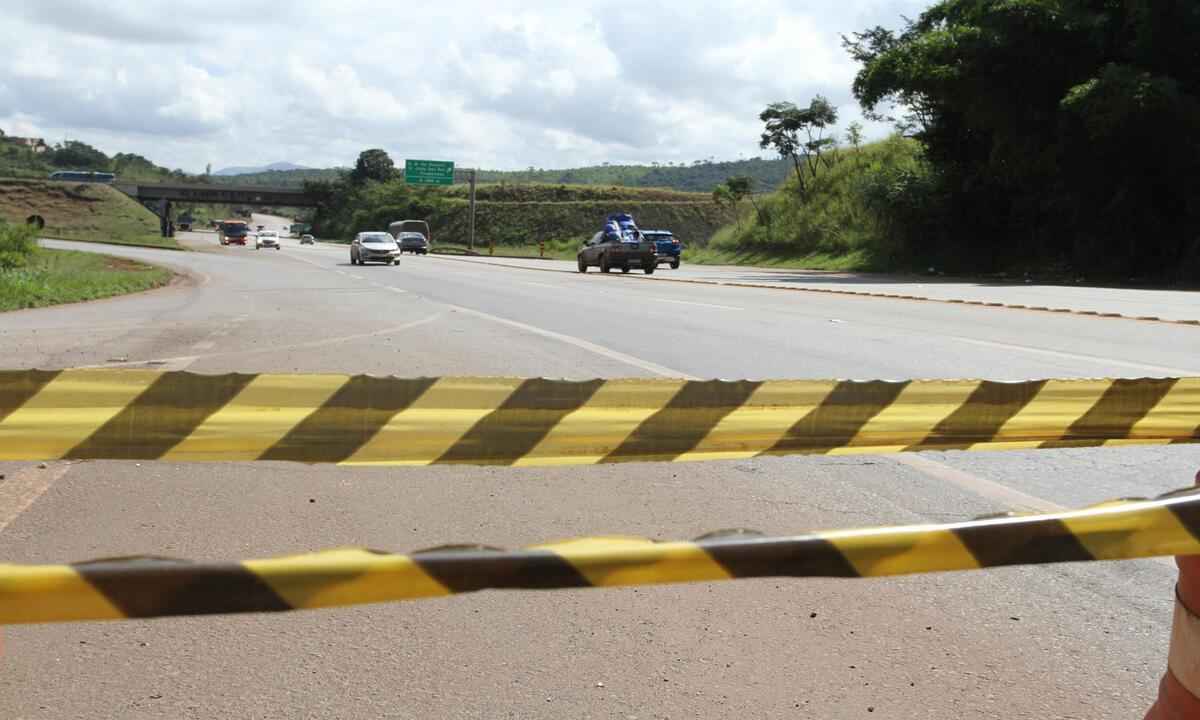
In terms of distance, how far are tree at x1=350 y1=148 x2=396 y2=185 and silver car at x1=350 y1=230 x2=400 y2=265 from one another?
107 m

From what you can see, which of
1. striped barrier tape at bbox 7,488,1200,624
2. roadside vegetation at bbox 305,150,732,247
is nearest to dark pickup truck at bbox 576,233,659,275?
striped barrier tape at bbox 7,488,1200,624

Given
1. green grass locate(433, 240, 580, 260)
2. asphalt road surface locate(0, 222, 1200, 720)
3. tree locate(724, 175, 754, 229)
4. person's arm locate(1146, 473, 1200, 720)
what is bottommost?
green grass locate(433, 240, 580, 260)

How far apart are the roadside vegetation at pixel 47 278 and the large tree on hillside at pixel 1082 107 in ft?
80.5

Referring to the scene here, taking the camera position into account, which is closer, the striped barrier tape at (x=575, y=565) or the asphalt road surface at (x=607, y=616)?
the striped barrier tape at (x=575, y=565)

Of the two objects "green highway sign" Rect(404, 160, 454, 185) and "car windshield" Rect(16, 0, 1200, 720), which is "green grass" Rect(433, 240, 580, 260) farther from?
"car windshield" Rect(16, 0, 1200, 720)

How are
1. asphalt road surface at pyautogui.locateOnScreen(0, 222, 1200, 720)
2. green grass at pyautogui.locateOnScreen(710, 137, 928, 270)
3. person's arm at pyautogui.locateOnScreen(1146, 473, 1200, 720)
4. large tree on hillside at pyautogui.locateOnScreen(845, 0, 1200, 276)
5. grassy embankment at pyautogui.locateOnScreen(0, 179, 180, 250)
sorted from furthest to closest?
grassy embankment at pyautogui.locateOnScreen(0, 179, 180, 250) → green grass at pyautogui.locateOnScreen(710, 137, 928, 270) → large tree on hillside at pyautogui.locateOnScreen(845, 0, 1200, 276) → asphalt road surface at pyautogui.locateOnScreen(0, 222, 1200, 720) → person's arm at pyautogui.locateOnScreen(1146, 473, 1200, 720)

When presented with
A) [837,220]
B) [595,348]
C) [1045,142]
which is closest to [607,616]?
[595,348]

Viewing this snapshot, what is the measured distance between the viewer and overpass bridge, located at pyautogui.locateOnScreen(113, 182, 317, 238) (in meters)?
128

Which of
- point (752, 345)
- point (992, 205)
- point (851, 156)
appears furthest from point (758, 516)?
point (851, 156)

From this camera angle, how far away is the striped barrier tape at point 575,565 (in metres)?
1.93

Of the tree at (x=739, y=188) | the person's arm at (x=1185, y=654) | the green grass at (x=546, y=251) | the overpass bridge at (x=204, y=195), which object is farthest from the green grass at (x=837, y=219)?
the overpass bridge at (x=204, y=195)

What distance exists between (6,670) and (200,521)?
1739mm

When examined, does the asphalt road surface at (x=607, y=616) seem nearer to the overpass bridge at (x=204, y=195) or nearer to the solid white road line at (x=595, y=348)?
the solid white road line at (x=595, y=348)

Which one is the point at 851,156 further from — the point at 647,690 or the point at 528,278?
the point at 647,690
